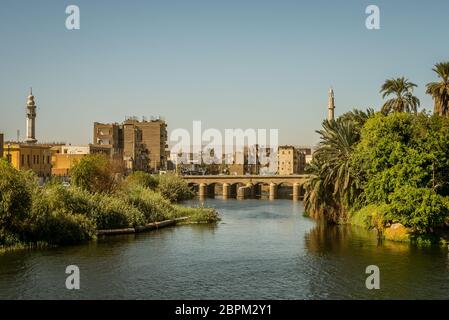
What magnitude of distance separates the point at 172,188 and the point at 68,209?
53.5 metres

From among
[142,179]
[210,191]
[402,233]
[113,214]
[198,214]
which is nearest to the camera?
[402,233]

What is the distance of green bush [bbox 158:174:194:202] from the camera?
3765 inches

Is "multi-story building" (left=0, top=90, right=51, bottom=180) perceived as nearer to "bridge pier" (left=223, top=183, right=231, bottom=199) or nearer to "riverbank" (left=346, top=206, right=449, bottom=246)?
"bridge pier" (left=223, top=183, right=231, bottom=199)

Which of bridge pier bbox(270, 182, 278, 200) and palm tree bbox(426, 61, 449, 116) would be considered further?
bridge pier bbox(270, 182, 278, 200)

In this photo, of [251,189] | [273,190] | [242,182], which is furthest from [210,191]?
[273,190]

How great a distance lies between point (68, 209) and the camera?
45344 mm

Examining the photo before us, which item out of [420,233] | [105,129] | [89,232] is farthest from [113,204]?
[105,129]

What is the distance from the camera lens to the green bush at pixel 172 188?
95.6 m

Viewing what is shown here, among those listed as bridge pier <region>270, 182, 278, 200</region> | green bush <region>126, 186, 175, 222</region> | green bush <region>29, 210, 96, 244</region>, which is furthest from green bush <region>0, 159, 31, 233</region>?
bridge pier <region>270, 182, 278, 200</region>

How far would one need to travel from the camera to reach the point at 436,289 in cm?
2845

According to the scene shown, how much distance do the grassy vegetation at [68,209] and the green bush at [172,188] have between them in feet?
110

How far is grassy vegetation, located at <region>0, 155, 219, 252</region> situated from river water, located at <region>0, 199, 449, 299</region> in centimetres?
219

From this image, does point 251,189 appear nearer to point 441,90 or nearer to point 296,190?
point 296,190
